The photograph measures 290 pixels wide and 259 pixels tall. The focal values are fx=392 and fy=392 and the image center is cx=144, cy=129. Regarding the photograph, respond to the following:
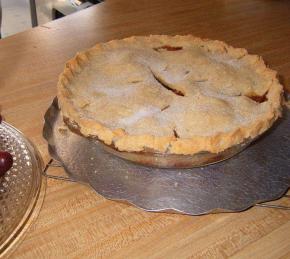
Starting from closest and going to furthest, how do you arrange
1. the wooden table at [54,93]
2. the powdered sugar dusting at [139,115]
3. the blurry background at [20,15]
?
the wooden table at [54,93], the powdered sugar dusting at [139,115], the blurry background at [20,15]

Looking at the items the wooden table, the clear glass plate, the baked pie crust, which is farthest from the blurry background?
the clear glass plate

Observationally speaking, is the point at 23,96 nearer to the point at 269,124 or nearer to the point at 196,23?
the point at 269,124

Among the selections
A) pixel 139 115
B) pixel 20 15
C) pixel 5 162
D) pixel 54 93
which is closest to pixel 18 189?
pixel 5 162

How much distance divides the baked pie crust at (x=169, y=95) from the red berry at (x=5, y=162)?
14 cm

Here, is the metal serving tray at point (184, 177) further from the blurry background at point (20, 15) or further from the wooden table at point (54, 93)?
the blurry background at point (20, 15)

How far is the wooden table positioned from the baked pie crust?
135 millimetres

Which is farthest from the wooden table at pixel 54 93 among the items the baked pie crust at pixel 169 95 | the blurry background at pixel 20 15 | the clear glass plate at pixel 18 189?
the blurry background at pixel 20 15

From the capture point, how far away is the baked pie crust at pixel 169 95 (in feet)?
2.43

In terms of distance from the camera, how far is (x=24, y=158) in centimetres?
82

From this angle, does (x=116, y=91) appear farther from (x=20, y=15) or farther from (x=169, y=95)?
(x=20, y=15)

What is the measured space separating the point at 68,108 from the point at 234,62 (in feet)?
1.52

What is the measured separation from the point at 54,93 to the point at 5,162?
1.22ft

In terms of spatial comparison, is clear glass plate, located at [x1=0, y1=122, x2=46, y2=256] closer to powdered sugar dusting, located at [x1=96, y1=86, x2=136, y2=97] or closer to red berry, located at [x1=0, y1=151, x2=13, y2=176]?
red berry, located at [x1=0, y1=151, x2=13, y2=176]

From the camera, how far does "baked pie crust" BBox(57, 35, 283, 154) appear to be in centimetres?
74
